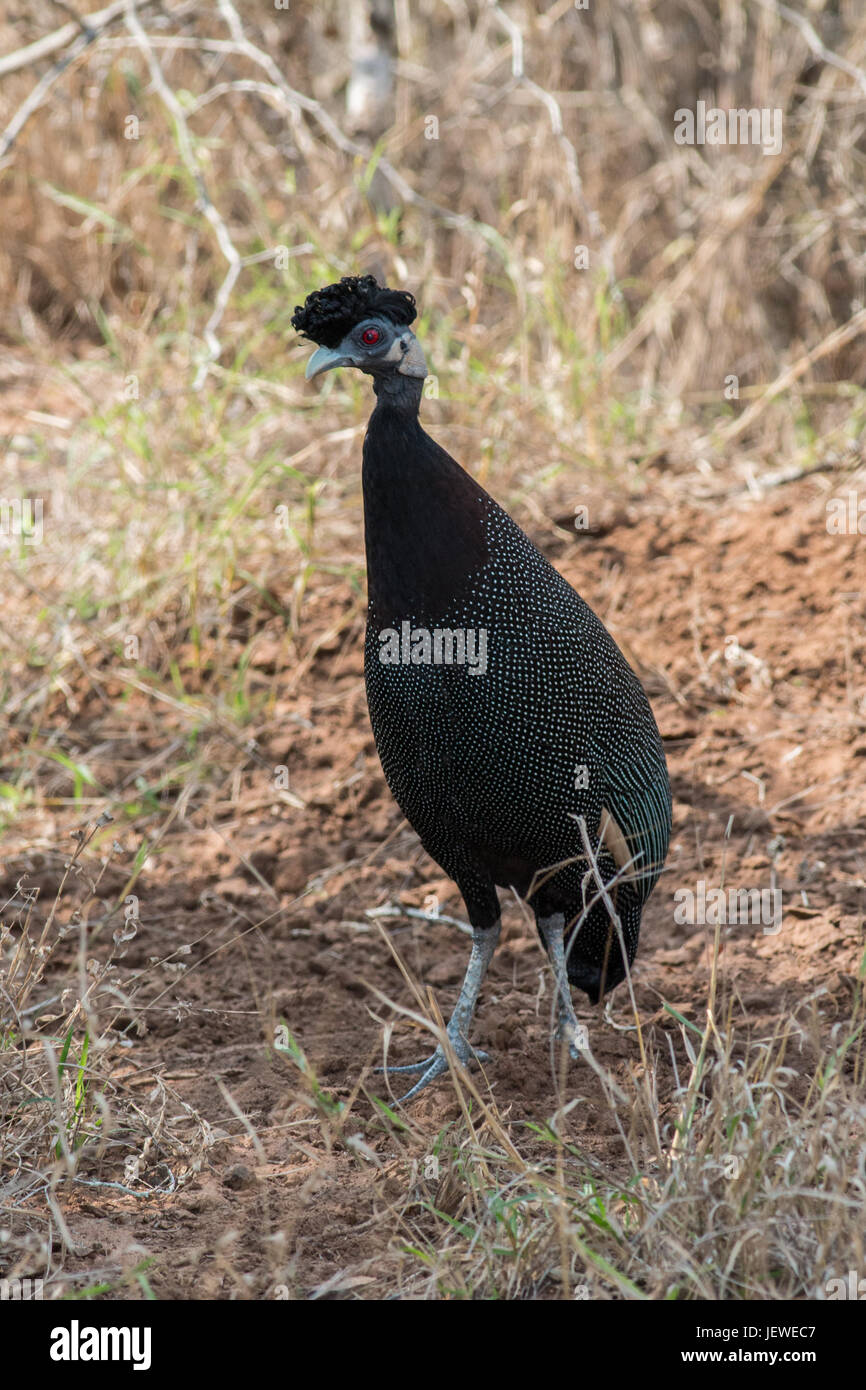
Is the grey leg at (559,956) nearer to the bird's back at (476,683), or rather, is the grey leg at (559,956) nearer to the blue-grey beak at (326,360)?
the bird's back at (476,683)

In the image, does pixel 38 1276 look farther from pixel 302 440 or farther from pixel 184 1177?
pixel 302 440

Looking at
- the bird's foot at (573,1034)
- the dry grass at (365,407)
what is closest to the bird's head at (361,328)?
the dry grass at (365,407)

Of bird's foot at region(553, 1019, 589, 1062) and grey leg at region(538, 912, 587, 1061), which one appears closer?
bird's foot at region(553, 1019, 589, 1062)

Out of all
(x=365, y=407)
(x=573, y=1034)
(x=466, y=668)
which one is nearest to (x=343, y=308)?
(x=466, y=668)

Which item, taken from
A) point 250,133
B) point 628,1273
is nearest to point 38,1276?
point 628,1273

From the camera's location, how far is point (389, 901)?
13.6ft

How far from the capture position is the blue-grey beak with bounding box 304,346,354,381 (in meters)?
2.93

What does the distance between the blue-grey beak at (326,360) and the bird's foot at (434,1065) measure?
59.4 inches

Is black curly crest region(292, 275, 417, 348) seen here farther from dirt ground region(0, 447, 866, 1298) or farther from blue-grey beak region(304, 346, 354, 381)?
dirt ground region(0, 447, 866, 1298)

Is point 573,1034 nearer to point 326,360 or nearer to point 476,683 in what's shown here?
point 476,683

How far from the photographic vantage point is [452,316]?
5.90 meters

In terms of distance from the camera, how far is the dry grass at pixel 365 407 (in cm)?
244

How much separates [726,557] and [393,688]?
97.9 inches

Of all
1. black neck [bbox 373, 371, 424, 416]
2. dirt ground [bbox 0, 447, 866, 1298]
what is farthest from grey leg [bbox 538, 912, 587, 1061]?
black neck [bbox 373, 371, 424, 416]
